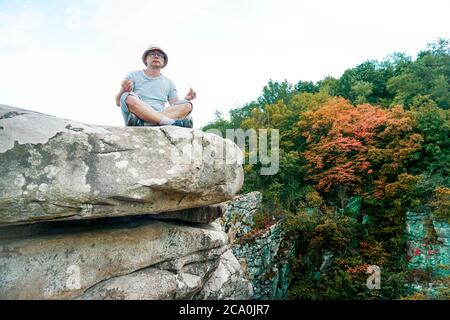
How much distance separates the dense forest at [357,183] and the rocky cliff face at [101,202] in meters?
9.01

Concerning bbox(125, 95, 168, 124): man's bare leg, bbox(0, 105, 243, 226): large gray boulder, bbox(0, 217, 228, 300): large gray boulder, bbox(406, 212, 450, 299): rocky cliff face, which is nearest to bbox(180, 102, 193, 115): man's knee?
bbox(125, 95, 168, 124): man's bare leg

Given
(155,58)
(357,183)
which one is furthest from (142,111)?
(357,183)

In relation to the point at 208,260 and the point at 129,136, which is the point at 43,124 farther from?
the point at 208,260

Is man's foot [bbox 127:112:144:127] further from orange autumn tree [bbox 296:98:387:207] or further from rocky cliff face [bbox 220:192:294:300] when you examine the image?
orange autumn tree [bbox 296:98:387:207]

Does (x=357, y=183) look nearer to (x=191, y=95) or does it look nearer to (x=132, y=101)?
(x=191, y=95)

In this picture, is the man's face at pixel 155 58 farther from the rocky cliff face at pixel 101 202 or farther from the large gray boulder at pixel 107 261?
the large gray boulder at pixel 107 261

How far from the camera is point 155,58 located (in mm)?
4535

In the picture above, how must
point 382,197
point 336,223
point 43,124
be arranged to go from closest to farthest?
point 43,124
point 336,223
point 382,197

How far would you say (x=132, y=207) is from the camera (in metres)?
3.35

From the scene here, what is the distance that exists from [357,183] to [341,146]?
6.61 feet

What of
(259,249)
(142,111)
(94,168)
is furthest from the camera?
(259,249)

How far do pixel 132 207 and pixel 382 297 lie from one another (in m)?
10.6
